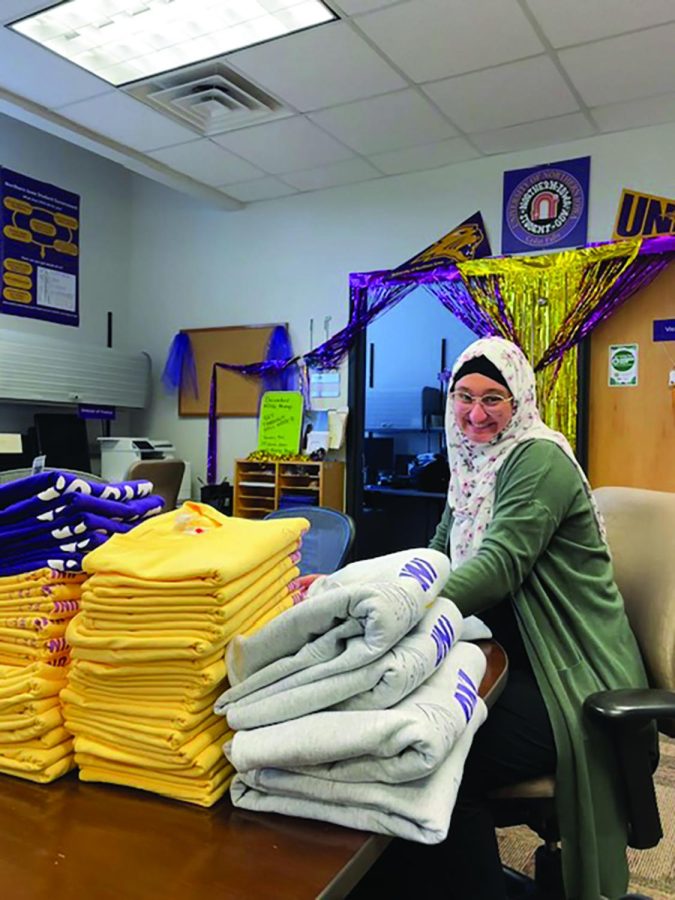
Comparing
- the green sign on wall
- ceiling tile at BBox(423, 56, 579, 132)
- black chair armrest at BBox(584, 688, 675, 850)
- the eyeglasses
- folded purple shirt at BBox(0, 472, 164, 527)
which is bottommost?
black chair armrest at BBox(584, 688, 675, 850)

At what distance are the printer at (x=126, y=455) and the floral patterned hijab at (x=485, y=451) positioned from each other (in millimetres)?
3089

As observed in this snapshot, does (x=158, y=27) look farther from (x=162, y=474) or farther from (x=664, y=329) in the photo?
(x=664, y=329)

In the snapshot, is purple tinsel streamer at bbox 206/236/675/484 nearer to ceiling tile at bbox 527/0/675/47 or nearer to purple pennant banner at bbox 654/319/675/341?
purple pennant banner at bbox 654/319/675/341

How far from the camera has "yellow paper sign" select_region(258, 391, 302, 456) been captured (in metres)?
4.52

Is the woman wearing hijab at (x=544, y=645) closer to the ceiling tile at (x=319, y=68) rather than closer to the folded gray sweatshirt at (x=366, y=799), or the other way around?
the folded gray sweatshirt at (x=366, y=799)

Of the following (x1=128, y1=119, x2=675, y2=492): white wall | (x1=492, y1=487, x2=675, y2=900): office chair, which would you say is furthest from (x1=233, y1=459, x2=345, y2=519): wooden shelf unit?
(x1=492, y1=487, x2=675, y2=900): office chair

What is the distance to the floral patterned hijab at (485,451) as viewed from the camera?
1621 millimetres

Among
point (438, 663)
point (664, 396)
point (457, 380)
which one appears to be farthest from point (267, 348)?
point (438, 663)

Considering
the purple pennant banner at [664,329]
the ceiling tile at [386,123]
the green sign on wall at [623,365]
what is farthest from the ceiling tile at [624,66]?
the green sign on wall at [623,365]

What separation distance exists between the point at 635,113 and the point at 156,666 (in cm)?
363

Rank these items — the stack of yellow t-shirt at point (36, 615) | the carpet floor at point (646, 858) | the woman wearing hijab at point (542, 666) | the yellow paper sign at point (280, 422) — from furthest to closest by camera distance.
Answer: the yellow paper sign at point (280, 422)
the carpet floor at point (646, 858)
the woman wearing hijab at point (542, 666)
the stack of yellow t-shirt at point (36, 615)

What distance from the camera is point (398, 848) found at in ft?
3.72

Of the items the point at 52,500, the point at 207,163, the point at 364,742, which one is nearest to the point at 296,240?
the point at 207,163

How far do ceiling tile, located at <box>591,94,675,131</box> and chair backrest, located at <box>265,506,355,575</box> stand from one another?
97.9 inches
